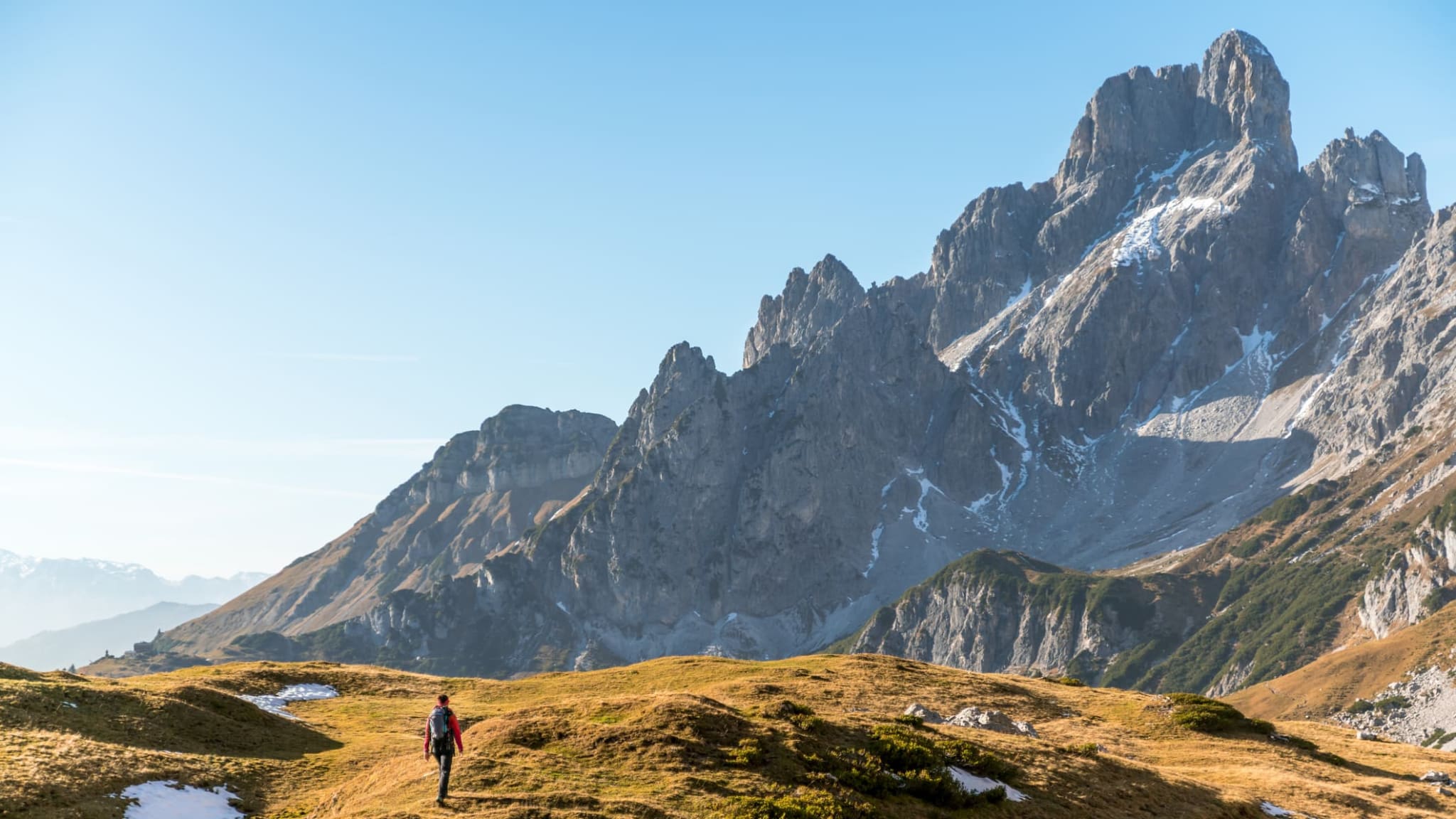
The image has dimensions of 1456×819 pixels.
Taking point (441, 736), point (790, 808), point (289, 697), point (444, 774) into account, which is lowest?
point (790, 808)

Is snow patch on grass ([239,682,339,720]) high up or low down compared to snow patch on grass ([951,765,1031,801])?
up

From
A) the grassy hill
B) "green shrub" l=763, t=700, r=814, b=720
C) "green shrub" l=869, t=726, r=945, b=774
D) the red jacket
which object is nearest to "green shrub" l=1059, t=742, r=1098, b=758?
the grassy hill

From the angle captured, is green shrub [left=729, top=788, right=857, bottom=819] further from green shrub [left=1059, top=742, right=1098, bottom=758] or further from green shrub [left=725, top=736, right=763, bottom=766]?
green shrub [left=1059, top=742, right=1098, bottom=758]

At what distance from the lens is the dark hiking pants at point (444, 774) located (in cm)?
3309

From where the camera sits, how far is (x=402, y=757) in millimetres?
42250

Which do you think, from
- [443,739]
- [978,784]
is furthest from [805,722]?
[443,739]

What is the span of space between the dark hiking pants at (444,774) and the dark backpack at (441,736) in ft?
0.40

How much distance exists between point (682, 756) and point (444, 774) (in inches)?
334

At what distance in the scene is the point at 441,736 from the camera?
34.4 metres

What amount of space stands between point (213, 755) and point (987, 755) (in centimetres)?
3143

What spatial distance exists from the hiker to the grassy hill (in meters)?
0.74

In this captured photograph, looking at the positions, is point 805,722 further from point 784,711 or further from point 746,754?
point 746,754

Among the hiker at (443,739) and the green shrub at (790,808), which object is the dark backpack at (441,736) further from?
the green shrub at (790,808)

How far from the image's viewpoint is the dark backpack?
34438mm
